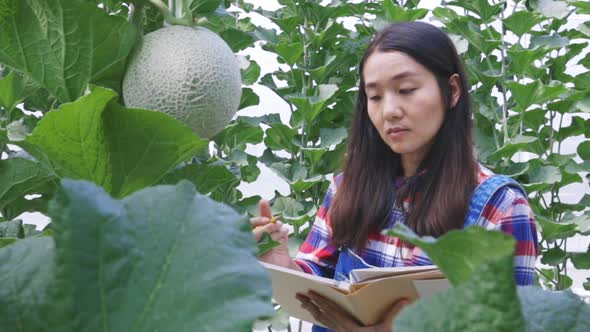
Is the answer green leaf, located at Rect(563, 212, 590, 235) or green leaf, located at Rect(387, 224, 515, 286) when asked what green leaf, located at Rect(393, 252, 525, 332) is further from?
green leaf, located at Rect(563, 212, 590, 235)

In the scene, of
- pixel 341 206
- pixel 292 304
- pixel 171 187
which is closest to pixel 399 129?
pixel 341 206

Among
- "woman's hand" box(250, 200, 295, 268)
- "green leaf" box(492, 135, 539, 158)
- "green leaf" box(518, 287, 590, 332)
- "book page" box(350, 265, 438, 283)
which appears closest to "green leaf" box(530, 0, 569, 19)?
"green leaf" box(492, 135, 539, 158)

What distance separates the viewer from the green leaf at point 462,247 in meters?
0.14

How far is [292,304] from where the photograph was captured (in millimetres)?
1331

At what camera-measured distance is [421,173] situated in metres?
1.34

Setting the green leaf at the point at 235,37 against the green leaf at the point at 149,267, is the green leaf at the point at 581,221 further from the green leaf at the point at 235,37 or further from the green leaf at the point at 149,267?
the green leaf at the point at 149,267

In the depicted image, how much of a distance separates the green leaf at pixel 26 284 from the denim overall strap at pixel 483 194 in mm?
1073

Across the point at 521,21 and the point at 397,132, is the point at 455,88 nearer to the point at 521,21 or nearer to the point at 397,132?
the point at 397,132

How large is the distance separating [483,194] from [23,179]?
79cm

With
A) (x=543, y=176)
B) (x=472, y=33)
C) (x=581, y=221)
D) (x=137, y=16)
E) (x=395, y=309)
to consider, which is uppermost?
(x=137, y=16)

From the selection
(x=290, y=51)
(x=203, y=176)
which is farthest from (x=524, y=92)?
(x=203, y=176)

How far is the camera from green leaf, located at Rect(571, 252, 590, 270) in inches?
86.0

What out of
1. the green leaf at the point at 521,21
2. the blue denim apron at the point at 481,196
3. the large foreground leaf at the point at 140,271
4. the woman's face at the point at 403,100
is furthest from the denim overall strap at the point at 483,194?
the large foreground leaf at the point at 140,271

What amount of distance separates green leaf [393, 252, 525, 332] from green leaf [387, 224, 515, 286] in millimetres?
10
